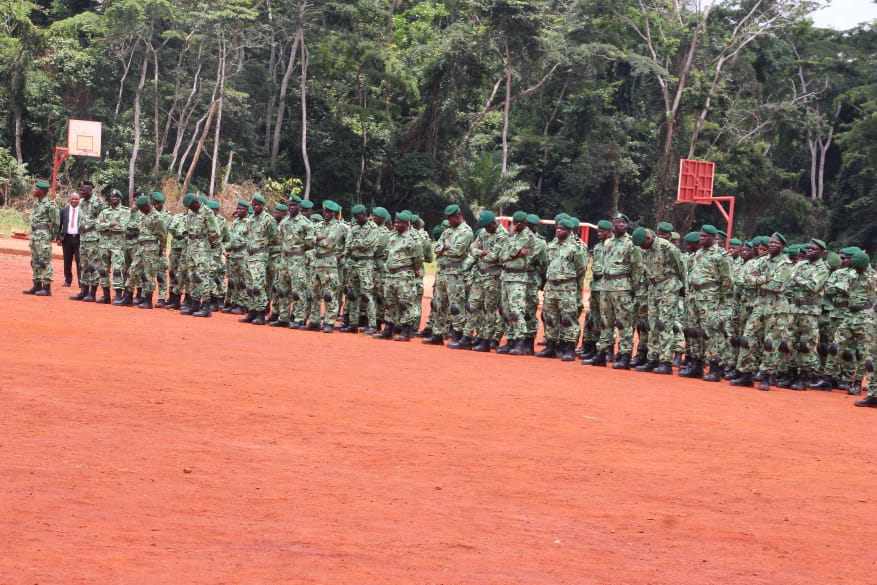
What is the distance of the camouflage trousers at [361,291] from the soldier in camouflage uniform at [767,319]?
5.37 metres

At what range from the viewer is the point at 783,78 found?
48375 mm

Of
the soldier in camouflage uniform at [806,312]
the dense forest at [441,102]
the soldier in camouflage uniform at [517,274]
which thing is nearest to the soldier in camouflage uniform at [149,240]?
the soldier in camouflage uniform at [517,274]

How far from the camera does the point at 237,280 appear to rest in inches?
687

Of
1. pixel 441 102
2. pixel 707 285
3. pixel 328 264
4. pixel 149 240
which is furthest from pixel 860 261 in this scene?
pixel 441 102

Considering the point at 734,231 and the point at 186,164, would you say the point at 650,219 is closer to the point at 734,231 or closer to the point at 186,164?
the point at 734,231

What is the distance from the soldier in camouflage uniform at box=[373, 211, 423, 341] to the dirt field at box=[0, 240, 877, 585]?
10.2 feet

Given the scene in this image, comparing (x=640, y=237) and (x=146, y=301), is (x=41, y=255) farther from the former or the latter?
(x=640, y=237)

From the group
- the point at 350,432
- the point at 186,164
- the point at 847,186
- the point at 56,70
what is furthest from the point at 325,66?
the point at 350,432

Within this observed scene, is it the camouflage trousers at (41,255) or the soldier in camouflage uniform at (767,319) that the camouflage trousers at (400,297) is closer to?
the soldier in camouflage uniform at (767,319)

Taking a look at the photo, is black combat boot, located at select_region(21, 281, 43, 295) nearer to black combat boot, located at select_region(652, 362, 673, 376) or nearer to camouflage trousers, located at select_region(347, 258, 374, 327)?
camouflage trousers, located at select_region(347, 258, 374, 327)

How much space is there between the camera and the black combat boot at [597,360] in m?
14.2

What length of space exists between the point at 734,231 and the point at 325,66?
19666mm

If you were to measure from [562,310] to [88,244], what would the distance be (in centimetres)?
827

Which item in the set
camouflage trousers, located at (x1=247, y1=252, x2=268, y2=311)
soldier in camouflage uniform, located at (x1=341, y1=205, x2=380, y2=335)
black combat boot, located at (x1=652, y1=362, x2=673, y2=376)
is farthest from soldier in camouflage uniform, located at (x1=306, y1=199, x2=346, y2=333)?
black combat boot, located at (x1=652, y1=362, x2=673, y2=376)
